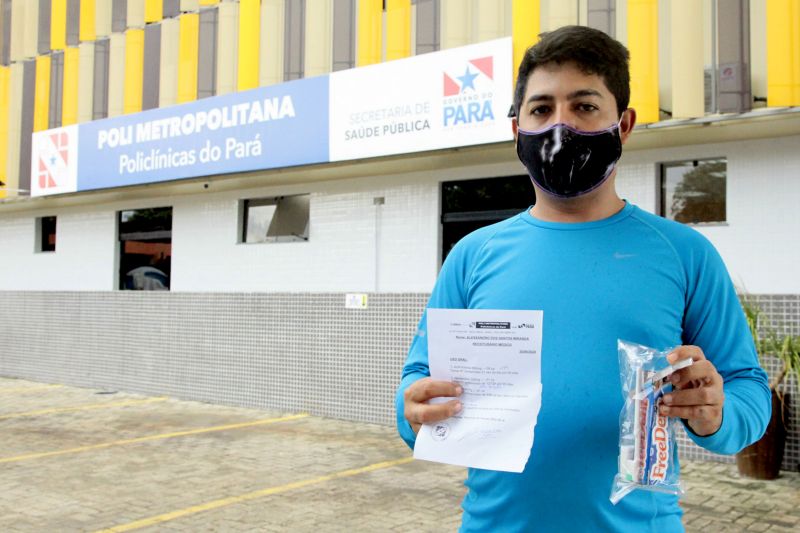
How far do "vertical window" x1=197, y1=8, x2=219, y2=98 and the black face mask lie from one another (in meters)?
12.1

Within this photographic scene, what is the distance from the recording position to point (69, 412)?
444 inches

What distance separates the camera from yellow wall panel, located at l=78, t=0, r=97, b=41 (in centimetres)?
1561

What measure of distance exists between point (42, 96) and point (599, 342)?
17079mm

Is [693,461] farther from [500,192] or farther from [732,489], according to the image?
[500,192]

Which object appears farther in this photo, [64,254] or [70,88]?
[64,254]

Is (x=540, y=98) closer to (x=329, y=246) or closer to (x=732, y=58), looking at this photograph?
(x=732, y=58)

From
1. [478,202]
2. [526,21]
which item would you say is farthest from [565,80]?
[478,202]

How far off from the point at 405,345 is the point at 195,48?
707 cm

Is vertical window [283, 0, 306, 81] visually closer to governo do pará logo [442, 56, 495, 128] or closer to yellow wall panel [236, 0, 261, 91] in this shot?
yellow wall panel [236, 0, 261, 91]

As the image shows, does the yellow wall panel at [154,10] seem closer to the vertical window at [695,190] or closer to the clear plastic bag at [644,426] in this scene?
the vertical window at [695,190]

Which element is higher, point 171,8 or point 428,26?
point 171,8

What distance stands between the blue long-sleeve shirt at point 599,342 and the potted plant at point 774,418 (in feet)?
18.8

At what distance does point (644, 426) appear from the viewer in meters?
1.62

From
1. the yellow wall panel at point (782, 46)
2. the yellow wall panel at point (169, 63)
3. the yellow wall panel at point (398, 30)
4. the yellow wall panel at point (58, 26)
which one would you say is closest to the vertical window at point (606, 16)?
the yellow wall panel at point (782, 46)
